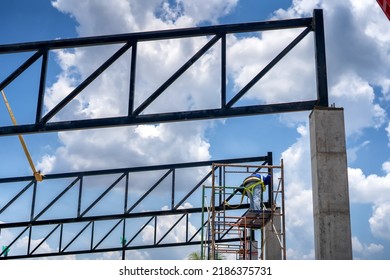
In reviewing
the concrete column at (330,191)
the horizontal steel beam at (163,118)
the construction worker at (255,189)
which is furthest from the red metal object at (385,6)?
the construction worker at (255,189)

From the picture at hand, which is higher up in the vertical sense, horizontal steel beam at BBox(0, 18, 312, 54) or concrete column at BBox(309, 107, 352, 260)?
horizontal steel beam at BBox(0, 18, 312, 54)

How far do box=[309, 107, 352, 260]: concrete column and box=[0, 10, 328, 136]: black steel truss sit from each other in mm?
1121

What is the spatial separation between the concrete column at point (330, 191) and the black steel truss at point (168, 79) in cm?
112

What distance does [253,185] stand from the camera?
18.0m

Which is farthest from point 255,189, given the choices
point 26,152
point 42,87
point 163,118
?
point 26,152

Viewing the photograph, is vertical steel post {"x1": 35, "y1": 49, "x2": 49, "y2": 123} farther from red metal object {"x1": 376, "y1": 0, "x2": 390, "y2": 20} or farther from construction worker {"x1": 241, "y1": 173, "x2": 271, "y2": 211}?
red metal object {"x1": 376, "y1": 0, "x2": 390, "y2": 20}

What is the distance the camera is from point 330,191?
40.9 feet

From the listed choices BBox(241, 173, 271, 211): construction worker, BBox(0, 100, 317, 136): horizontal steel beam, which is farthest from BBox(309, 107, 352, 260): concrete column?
BBox(241, 173, 271, 211): construction worker

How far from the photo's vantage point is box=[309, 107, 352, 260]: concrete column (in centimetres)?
1227
